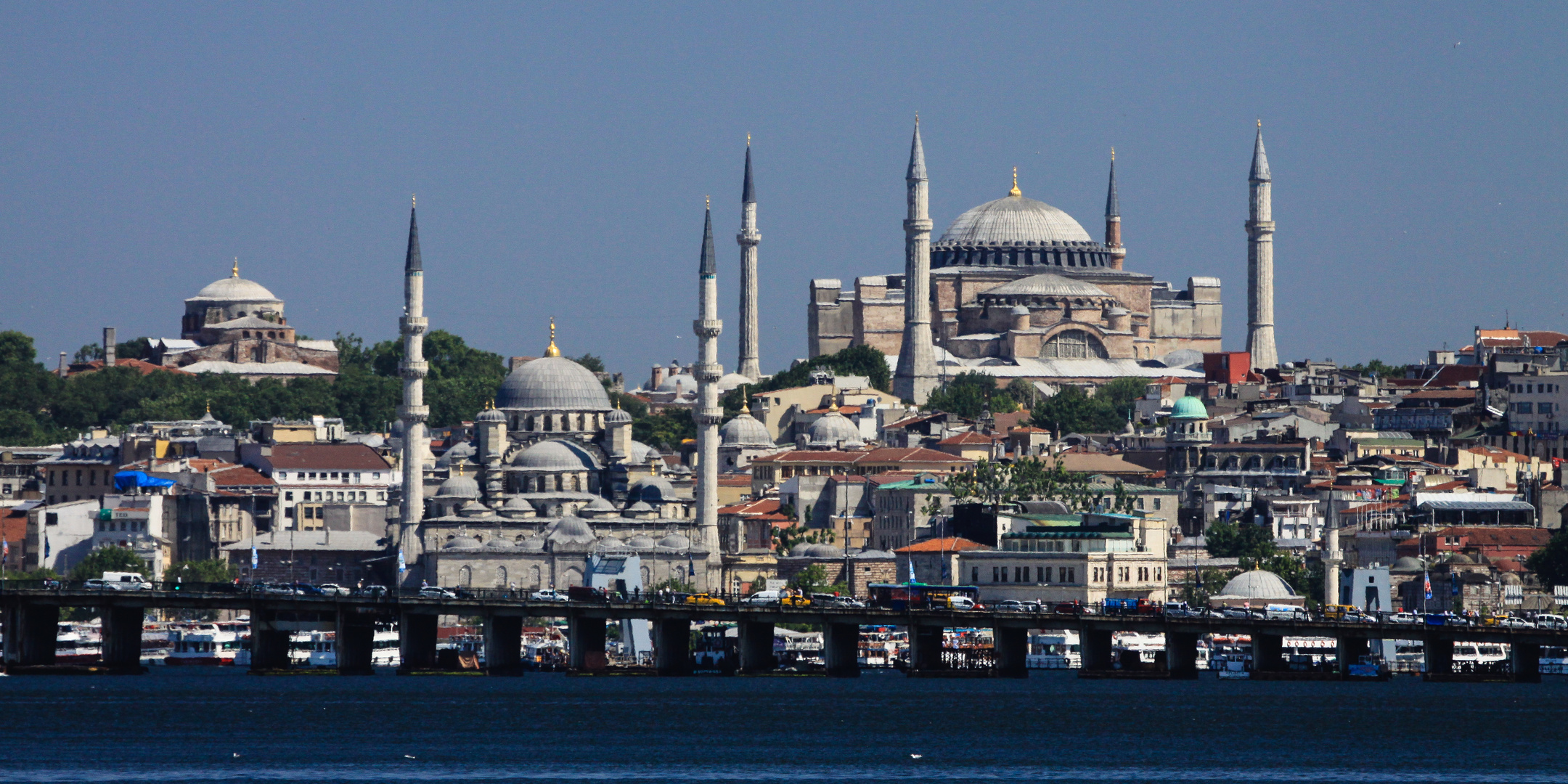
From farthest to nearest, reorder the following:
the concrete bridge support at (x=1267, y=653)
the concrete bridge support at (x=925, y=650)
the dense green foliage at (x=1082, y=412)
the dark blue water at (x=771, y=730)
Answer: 1. the dense green foliage at (x=1082, y=412)
2. the concrete bridge support at (x=925, y=650)
3. the concrete bridge support at (x=1267, y=653)
4. the dark blue water at (x=771, y=730)

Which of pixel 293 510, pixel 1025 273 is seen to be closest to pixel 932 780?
pixel 293 510

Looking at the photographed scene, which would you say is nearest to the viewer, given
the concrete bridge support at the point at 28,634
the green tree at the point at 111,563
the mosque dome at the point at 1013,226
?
the concrete bridge support at the point at 28,634

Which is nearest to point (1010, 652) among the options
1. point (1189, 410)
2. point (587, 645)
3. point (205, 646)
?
point (587, 645)

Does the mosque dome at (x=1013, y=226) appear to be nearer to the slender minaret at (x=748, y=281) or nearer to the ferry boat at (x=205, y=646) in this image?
the slender minaret at (x=748, y=281)

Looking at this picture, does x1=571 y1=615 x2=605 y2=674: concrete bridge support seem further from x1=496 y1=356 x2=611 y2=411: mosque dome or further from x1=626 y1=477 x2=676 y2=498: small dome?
x1=496 y1=356 x2=611 y2=411: mosque dome

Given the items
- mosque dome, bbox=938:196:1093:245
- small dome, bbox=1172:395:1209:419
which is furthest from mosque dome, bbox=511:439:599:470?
mosque dome, bbox=938:196:1093:245

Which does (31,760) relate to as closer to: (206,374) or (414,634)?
(414,634)

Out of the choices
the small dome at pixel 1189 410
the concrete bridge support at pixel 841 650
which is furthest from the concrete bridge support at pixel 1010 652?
the small dome at pixel 1189 410
